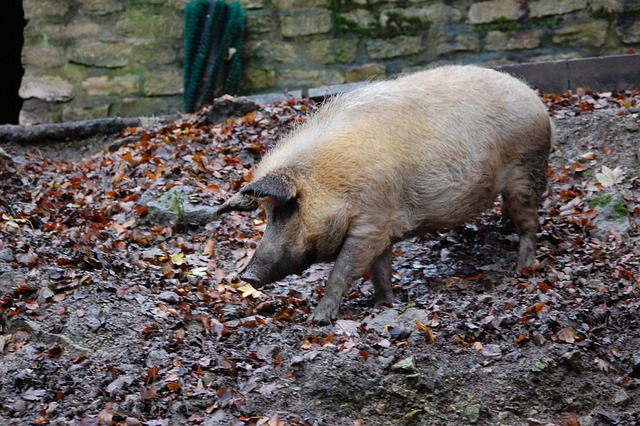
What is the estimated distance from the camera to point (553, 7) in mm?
10688

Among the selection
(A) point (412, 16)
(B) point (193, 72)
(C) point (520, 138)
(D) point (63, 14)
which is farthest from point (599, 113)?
(D) point (63, 14)

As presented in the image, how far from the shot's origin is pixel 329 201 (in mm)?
6043

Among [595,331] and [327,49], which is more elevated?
[327,49]

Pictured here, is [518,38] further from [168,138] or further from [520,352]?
[520,352]

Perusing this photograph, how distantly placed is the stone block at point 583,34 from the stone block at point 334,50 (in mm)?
2474

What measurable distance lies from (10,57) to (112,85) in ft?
15.3

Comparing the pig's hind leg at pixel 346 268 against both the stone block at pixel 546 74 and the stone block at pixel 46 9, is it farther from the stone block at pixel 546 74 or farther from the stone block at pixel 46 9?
the stone block at pixel 46 9

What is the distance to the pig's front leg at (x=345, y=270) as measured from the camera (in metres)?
6.04

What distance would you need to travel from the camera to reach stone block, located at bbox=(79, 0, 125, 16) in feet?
38.1

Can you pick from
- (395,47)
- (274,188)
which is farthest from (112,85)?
(274,188)

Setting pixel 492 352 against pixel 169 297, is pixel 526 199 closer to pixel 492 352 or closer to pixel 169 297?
pixel 492 352

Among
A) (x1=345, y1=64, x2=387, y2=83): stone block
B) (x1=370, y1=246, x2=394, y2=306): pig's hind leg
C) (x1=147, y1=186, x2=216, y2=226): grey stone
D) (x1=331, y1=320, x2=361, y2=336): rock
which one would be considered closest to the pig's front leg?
(x1=331, y1=320, x2=361, y2=336): rock

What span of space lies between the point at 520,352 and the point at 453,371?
0.47m

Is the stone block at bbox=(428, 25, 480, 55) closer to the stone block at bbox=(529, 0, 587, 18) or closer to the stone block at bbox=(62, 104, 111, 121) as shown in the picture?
the stone block at bbox=(529, 0, 587, 18)
